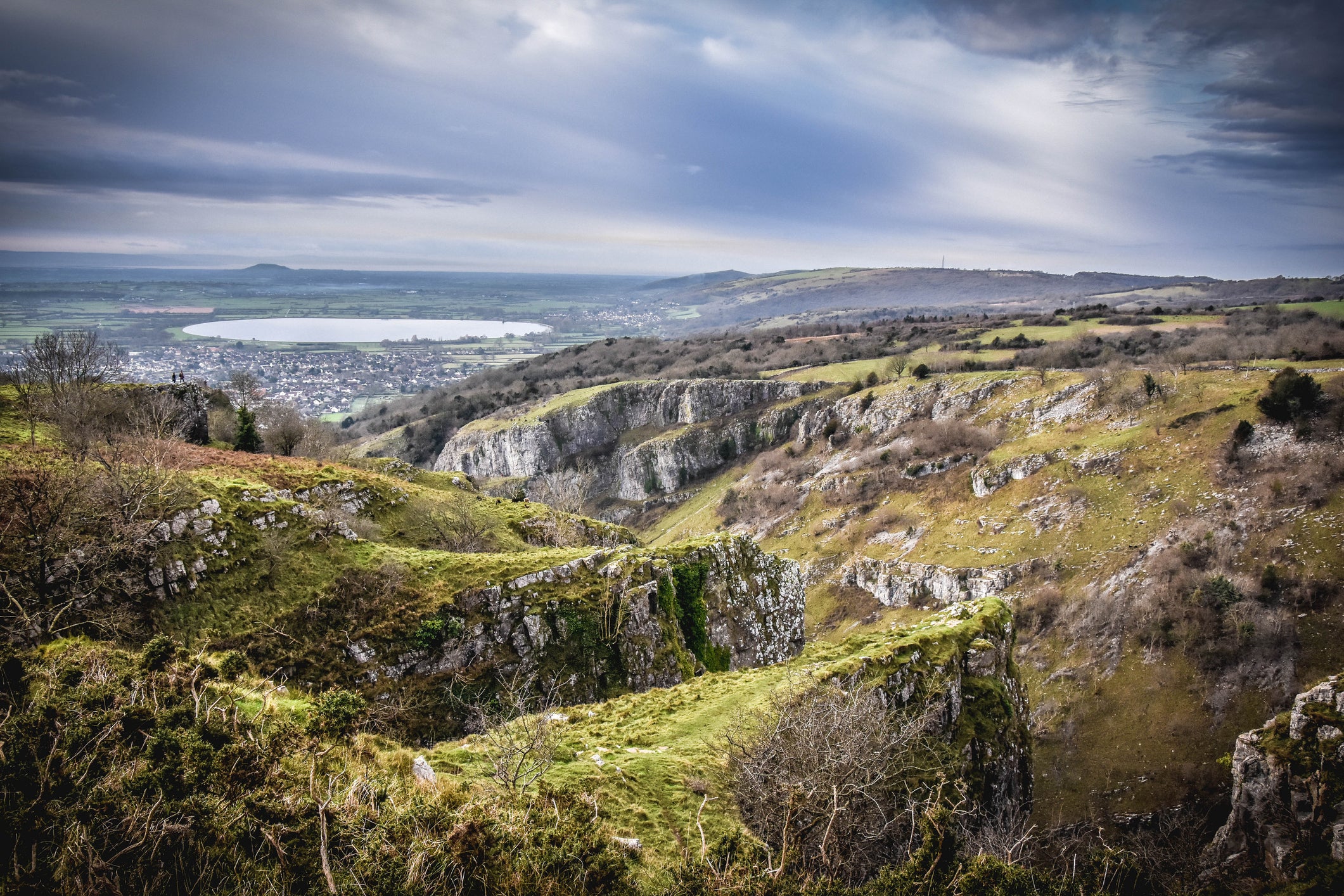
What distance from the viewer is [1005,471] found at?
48.9 meters

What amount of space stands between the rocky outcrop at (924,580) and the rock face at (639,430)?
41.9 metres

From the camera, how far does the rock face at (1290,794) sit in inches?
485

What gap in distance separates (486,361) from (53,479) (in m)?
177

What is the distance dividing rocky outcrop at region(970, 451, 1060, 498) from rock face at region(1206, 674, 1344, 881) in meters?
34.2

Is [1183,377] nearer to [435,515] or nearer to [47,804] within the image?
[435,515]

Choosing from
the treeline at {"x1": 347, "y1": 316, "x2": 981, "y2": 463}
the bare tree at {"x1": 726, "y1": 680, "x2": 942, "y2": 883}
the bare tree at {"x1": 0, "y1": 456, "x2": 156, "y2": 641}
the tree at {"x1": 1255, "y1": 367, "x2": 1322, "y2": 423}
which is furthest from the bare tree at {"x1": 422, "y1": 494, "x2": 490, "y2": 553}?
the treeline at {"x1": 347, "y1": 316, "x2": 981, "y2": 463}

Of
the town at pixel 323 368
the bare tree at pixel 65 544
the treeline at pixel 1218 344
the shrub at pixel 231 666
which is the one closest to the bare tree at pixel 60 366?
the bare tree at pixel 65 544

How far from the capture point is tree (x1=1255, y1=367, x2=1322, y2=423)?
3697cm

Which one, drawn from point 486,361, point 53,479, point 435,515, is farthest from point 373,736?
point 486,361

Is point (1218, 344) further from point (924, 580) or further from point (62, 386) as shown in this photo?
point (62, 386)

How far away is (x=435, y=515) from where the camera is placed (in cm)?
2373

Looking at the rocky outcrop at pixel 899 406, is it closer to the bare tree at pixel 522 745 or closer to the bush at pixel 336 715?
the bare tree at pixel 522 745

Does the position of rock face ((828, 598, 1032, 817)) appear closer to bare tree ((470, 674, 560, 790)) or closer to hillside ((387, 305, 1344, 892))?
bare tree ((470, 674, 560, 790))

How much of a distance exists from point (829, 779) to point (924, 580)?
1547 inches
